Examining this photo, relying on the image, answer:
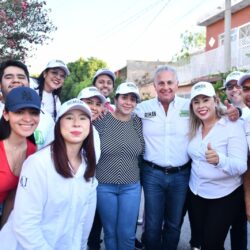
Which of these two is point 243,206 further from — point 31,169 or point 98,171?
point 31,169

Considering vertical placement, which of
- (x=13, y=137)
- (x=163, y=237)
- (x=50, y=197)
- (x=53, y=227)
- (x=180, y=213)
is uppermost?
(x=13, y=137)

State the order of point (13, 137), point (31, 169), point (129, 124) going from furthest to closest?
point (129, 124) → point (13, 137) → point (31, 169)

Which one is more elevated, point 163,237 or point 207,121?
point 207,121

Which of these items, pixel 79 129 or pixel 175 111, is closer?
pixel 79 129

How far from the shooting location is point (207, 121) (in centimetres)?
427

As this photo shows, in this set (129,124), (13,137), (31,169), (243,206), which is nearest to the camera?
(31,169)

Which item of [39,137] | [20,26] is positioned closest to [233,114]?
[39,137]

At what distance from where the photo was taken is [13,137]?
3.13 metres

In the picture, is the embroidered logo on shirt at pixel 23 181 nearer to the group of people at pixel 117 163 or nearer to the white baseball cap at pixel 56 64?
the group of people at pixel 117 163

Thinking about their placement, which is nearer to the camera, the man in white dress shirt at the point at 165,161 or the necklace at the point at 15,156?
the necklace at the point at 15,156

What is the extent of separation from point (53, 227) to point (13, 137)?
30.4 inches

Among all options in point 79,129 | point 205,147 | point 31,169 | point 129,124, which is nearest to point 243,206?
point 205,147

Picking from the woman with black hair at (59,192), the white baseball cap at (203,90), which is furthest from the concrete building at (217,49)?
the woman with black hair at (59,192)

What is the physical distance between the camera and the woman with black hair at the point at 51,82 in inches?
200
